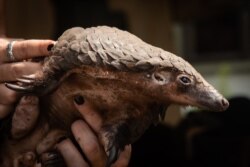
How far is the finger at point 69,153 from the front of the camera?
0.84 m

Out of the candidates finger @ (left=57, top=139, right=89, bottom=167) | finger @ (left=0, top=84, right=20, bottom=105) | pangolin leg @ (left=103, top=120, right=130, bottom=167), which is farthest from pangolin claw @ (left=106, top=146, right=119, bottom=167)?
finger @ (left=0, top=84, right=20, bottom=105)

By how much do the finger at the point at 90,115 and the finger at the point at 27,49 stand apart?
0.11 meters

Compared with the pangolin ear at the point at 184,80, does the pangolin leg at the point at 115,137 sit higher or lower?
lower

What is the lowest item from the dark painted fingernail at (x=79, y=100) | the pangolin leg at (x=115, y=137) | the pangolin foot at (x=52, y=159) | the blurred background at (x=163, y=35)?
the blurred background at (x=163, y=35)

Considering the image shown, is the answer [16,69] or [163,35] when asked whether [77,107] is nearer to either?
[16,69]

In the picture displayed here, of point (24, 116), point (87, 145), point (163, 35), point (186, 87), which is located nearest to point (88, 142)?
point (87, 145)

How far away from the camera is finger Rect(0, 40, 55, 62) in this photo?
83cm

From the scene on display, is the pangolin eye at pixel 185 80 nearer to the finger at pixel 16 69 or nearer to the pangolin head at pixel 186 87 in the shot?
the pangolin head at pixel 186 87

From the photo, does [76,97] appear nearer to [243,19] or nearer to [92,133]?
[92,133]

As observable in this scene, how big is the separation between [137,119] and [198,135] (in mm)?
709

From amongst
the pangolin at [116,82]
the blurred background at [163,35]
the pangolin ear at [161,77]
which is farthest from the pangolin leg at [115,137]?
the blurred background at [163,35]

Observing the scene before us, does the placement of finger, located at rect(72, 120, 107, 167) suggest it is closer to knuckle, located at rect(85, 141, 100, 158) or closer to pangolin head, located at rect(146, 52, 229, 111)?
knuckle, located at rect(85, 141, 100, 158)

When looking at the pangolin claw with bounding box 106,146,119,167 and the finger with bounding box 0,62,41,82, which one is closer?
the pangolin claw with bounding box 106,146,119,167

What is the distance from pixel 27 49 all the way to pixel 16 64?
0.12ft
